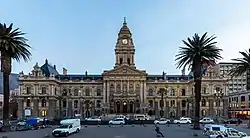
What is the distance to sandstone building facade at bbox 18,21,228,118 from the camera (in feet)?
464

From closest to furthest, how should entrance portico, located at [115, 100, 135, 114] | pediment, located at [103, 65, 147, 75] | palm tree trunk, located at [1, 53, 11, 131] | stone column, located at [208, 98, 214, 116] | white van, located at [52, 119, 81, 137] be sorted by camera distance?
1. white van, located at [52, 119, 81, 137]
2. palm tree trunk, located at [1, 53, 11, 131]
3. stone column, located at [208, 98, 214, 116]
4. entrance portico, located at [115, 100, 135, 114]
5. pediment, located at [103, 65, 147, 75]

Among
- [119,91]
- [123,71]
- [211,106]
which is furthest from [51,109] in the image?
[211,106]

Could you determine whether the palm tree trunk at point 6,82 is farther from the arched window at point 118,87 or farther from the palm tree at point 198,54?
the arched window at point 118,87

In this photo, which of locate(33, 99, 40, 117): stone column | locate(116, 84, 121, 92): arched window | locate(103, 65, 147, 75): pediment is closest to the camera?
locate(33, 99, 40, 117): stone column

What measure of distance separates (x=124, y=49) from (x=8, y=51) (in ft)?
331

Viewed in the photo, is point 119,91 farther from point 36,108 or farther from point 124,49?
point 36,108

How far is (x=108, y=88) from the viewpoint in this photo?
493 feet

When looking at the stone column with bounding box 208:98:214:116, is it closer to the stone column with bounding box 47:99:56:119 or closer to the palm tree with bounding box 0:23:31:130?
the stone column with bounding box 47:99:56:119

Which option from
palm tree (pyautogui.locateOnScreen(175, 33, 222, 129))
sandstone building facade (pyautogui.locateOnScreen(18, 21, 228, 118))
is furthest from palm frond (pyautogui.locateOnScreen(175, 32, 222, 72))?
sandstone building facade (pyautogui.locateOnScreen(18, 21, 228, 118))

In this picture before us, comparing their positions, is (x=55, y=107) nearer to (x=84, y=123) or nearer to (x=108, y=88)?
(x=108, y=88)

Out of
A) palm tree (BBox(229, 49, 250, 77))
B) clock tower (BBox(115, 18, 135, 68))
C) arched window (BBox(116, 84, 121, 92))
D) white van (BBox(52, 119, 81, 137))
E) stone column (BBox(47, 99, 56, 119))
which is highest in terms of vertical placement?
clock tower (BBox(115, 18, 135, 68))

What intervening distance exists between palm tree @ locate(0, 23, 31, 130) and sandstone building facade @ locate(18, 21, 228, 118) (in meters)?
83.0

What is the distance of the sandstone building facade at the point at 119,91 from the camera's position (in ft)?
464

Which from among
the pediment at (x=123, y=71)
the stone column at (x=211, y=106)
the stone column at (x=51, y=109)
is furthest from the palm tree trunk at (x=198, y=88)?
the stone column at (x=51, y=109)
